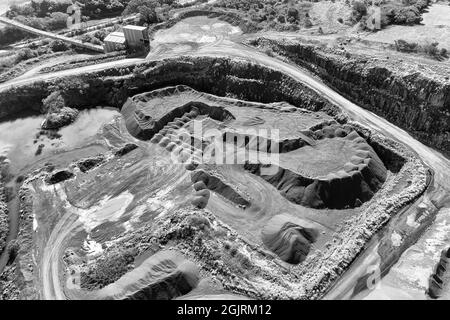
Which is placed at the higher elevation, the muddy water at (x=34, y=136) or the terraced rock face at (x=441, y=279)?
the muddy water at (x=34, y=136)

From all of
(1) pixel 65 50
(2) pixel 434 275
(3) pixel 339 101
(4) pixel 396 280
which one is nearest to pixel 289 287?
(4) pixel 396 280

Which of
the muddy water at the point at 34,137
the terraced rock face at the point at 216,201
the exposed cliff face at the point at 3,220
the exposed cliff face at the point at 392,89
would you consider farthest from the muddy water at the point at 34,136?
the exposed cliff face at the point at 392,89

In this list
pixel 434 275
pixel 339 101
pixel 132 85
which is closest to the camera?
pixel 434 275

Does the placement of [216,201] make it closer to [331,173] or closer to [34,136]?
[331,173]

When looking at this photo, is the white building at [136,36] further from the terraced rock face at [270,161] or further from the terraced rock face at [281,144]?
the terraced rock face at [270,161]

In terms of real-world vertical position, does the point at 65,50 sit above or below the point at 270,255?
above

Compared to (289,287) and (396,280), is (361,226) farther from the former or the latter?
(289,287)
